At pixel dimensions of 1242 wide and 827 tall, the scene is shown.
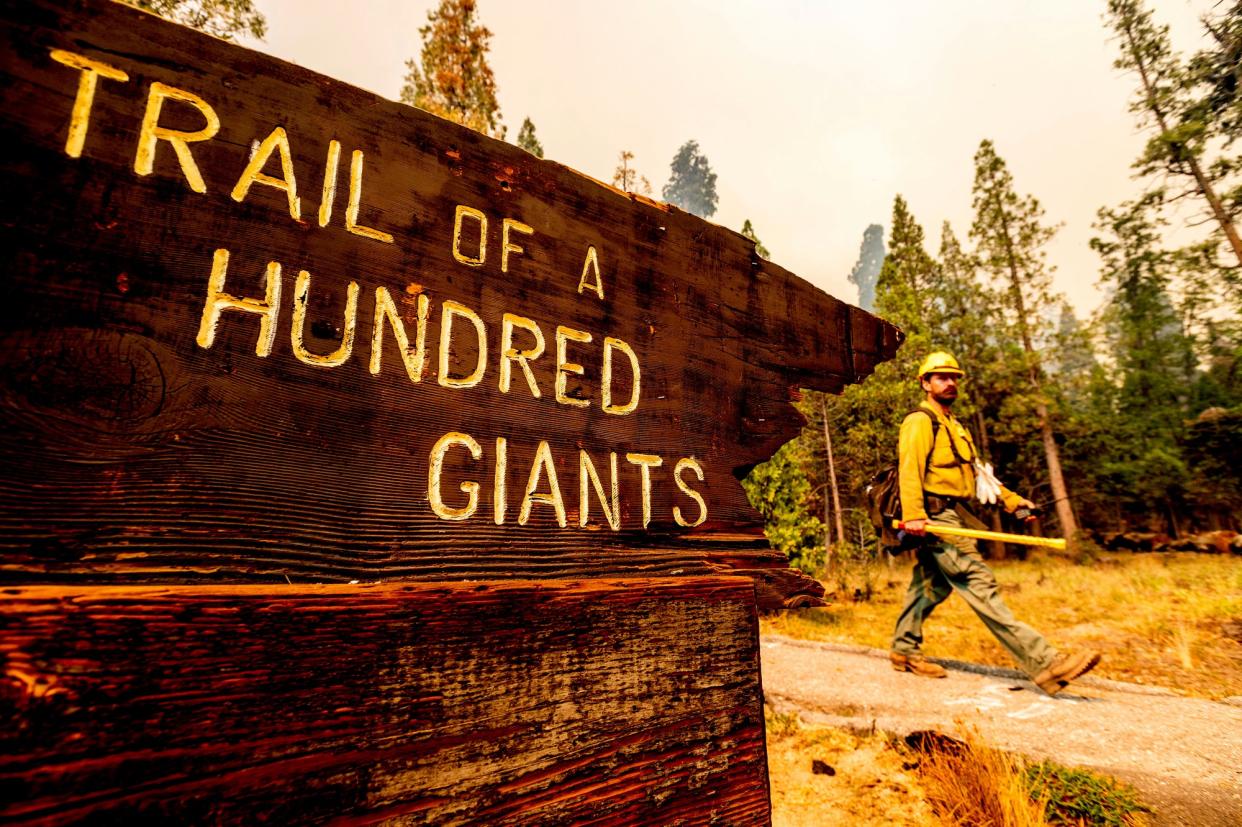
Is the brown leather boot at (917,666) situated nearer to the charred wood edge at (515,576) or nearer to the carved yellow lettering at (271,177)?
the charred wood edge at (515,576)

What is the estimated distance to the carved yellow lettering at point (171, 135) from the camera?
849 millimetres

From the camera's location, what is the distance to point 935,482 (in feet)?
13.7

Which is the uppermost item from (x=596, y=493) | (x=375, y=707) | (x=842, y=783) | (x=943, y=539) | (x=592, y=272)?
(x=592, y=272)

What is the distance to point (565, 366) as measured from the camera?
1172mm

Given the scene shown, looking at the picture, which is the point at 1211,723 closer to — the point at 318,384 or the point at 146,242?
the point at 318,384

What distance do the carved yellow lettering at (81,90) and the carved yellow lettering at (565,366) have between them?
2.69 ft

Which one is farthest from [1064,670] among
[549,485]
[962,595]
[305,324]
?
[305,324]

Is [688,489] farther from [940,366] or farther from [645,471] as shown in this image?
[940,366]

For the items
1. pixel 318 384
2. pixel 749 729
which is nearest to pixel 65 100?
pixel 318 384

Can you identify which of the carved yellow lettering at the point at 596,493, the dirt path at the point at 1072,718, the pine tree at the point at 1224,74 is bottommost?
the dirt path at the point at 1072,718

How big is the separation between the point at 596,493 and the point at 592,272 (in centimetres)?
53

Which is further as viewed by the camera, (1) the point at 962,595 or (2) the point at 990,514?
(2) the point at 990,514

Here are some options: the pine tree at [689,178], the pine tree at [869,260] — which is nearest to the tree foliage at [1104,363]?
the pine tree at [689,178]

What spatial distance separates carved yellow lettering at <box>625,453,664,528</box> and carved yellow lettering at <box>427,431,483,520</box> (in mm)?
358
